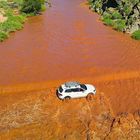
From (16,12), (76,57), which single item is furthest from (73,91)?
(16,12)

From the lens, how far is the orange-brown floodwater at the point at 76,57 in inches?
1253

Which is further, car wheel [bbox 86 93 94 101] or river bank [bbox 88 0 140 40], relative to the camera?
river bank [bbox 88 0 140 40]

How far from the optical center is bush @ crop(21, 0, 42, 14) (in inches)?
2191

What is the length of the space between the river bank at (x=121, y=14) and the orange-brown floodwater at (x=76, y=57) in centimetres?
123

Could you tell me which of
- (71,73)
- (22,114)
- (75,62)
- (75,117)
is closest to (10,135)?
(22,114)

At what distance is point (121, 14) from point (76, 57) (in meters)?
19.0

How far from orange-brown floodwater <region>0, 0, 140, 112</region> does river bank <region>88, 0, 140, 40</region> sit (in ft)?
4.04

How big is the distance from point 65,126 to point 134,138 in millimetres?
5101

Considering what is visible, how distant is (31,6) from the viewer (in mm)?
55344

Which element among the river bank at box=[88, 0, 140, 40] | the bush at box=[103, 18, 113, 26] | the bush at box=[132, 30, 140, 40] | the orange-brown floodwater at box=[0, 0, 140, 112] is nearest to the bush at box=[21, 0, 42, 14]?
the orange-brown floodwater at box=[0, 0, 140, 112]

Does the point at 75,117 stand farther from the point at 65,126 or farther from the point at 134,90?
the point at 134,90

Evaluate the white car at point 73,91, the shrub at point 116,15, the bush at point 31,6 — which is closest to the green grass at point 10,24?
the bush at point 31,6

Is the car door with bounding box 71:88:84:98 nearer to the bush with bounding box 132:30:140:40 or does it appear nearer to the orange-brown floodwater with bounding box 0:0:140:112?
the orange-brown floodwater with bounding box 0:0:140:112

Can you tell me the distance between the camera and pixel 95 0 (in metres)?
65.3
